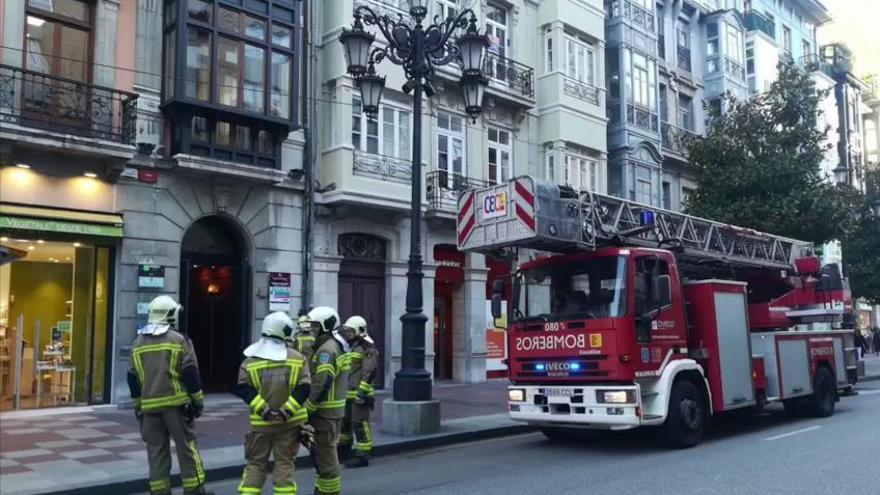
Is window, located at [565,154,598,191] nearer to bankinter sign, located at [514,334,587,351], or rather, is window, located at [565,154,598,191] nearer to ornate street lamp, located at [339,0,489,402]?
ornate street lamp, located at [339,0,489,402]

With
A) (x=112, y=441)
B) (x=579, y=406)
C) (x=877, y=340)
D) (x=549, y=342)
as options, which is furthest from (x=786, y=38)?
(x=112, y=441)

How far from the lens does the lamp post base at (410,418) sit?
11.6 metres

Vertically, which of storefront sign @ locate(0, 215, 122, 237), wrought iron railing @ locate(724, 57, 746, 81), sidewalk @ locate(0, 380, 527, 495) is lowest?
sidewalk @ locate(0, 380, 527, 495)

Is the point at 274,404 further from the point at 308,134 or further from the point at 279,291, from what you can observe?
the point at 308,134

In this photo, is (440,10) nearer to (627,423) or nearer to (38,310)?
(38,310)

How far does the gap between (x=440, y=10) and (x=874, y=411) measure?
13809mm

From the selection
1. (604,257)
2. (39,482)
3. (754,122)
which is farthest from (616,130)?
(39,482)

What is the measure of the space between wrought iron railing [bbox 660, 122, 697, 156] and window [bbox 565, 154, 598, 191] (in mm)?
4899

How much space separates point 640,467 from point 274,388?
4.91 meters

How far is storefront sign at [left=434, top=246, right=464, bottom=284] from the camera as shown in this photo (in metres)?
20.9

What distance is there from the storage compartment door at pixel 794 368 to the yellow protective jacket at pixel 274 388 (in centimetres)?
933

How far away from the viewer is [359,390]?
9.59 metres

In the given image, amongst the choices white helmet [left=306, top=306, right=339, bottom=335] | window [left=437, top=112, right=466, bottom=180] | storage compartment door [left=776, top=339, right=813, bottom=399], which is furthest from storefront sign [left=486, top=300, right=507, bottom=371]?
white helmet [left=306, top=306, right=339, bottom=335]

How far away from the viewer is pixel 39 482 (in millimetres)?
8383
